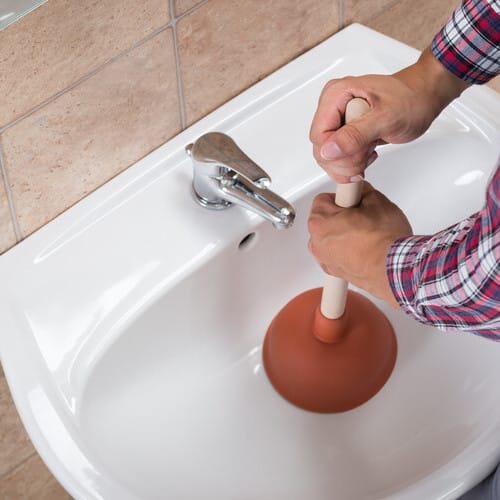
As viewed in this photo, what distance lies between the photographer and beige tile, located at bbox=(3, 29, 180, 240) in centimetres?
77

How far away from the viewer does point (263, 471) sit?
32.0 inches

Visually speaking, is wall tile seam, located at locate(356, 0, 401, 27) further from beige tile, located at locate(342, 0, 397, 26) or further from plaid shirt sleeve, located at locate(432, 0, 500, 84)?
plaid shirt sleeve, located at locate(432, 0, 500, 84)

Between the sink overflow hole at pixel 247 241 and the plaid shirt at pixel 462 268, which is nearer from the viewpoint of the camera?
the plaid shirt at pixel 462 268

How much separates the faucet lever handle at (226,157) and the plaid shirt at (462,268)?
6.3 inches

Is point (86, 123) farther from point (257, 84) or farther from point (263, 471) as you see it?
point (263, 471)

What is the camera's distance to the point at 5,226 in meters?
0.81

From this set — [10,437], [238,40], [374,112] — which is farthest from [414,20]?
[10,437]

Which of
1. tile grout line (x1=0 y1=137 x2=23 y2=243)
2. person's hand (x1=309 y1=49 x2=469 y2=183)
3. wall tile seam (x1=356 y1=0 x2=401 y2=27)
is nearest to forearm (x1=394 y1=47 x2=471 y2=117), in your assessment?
person's hand (x1=309 y1=49 x2=469 y2=183)

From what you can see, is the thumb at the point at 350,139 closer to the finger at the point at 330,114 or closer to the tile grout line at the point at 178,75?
the finger at the point at 330,114

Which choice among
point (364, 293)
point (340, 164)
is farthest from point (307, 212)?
point (340, 164)

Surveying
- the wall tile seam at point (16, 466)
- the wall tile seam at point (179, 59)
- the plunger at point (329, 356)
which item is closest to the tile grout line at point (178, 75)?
the wall tile seam at point (179, 59)

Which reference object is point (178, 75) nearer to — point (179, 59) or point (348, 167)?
point (179, 59)

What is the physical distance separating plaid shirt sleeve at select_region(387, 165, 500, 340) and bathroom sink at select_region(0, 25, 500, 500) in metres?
0.16

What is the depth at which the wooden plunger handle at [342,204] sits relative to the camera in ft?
2.28
